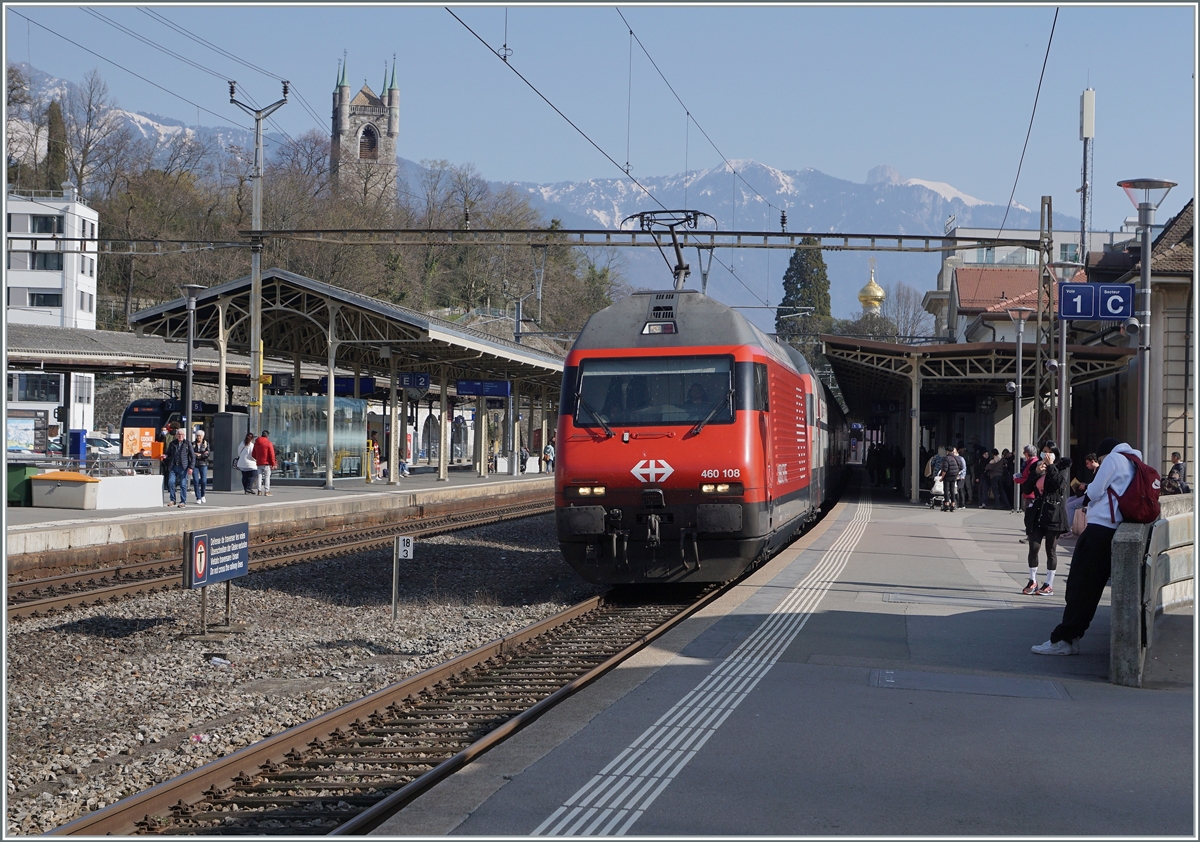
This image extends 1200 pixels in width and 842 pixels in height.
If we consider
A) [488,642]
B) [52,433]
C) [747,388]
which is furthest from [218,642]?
[52,433]

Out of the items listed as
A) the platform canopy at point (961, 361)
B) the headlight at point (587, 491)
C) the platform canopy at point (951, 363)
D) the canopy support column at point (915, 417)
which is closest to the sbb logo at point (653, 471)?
the headlight at point (587, 491)

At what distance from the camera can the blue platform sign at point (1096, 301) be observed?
16297 millimetres

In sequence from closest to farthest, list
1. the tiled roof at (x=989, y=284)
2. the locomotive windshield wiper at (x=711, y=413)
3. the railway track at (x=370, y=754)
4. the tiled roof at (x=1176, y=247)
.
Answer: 1. the railway track at (x=370, y=754)
2. the locomotive windshield wiper at (x=711, y=413)
3. the tiled roof at (x=1176, y=247)
4. the tiled roof at (x=989, y=284)

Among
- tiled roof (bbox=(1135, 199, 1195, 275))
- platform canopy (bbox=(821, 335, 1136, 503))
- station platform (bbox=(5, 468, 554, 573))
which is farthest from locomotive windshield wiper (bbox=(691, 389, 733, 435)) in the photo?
platform canopy (bbox=(821, 335, 1136, 503))

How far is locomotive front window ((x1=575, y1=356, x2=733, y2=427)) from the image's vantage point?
12.8 m

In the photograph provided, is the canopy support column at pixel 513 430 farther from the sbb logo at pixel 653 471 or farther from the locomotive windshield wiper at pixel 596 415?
the sbb logo at pixel 653 471

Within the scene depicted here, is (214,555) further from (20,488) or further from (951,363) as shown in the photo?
(951,363)

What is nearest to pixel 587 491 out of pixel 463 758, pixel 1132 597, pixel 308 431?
pixel 1132 597

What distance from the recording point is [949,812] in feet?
16.9

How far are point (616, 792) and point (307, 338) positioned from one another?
105ft

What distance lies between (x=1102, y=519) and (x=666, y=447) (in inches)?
186

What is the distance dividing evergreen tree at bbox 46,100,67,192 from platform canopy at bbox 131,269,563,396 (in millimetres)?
41414

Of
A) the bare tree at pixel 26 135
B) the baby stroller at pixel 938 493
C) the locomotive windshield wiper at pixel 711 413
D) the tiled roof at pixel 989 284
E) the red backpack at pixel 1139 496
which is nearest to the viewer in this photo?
the red backpack at pixel 1139 496

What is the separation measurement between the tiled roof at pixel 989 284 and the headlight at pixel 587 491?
165 feet
